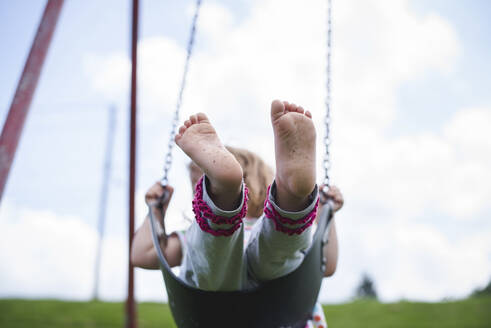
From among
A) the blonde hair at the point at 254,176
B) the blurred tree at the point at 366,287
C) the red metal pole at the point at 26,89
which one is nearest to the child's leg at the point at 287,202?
the blonde hair at the point at 254,176

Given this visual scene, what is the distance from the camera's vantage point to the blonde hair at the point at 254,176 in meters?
1.28

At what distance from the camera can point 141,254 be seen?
116 cm

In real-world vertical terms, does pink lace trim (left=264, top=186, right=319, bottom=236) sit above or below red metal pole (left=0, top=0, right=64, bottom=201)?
below

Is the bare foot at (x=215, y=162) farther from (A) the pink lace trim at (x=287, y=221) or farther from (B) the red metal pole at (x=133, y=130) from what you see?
(B) the red metal pole at (x=133, y=130)

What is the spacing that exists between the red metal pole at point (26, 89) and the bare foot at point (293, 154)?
0.57 metres

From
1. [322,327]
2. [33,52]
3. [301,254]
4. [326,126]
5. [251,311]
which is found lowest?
[322,327]

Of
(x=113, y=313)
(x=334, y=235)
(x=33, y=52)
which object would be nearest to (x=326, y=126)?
(x=334, y=235)

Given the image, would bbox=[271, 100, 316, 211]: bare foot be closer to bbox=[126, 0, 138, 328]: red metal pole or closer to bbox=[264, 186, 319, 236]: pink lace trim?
bbox=[264, 186, 319, 236]: pink lace trim

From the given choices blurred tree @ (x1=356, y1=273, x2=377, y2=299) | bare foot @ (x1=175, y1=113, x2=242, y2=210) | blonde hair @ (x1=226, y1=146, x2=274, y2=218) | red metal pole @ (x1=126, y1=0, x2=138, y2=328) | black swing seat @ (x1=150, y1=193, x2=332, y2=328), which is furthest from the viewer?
blurred tree @ (x1=356, y1=273, x2=377, y2=299)

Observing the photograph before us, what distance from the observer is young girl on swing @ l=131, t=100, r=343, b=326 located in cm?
75

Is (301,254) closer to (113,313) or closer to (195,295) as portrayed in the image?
(195,295)

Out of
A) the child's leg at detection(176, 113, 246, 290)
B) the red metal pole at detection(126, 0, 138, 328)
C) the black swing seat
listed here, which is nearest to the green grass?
the red metal pole at detection(126, 0, 138, 328)

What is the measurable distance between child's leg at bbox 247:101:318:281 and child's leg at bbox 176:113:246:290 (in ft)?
0.17

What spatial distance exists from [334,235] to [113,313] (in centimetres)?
370
